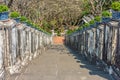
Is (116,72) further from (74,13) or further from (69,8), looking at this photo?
(74,13)

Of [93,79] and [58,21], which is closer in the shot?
[93,79]

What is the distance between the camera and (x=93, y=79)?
7867mm

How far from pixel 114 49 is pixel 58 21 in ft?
133

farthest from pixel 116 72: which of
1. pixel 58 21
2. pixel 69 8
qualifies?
pixel 58 21

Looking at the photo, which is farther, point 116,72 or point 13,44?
point 13,44

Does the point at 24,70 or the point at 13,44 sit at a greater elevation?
the point at 13,44

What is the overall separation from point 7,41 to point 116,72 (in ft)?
9.62

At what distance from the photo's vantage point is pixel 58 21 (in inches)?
1940

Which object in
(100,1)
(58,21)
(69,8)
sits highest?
(100,1)

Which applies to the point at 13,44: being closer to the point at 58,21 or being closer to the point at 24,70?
the point at 24,70

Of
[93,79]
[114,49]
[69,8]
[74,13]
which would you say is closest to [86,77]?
[93,79]

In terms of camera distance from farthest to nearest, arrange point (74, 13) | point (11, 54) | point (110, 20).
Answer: point (74, 13), point (110, 20), point (11, 54)

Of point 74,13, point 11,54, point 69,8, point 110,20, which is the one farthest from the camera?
point 74,13

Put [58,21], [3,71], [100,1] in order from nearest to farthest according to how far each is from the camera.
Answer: [3,71] → [100,1] → [58,21]
